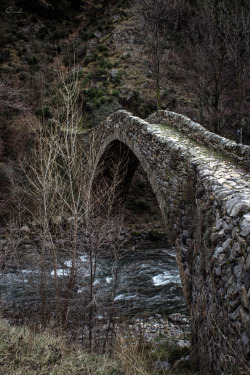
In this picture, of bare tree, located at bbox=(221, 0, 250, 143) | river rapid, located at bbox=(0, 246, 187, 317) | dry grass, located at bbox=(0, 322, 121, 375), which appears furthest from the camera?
bare tree, located at bbox=(221, 0, 250, 143)

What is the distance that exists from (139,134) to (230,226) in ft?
19.1

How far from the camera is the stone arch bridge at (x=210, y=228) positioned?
2320 mm

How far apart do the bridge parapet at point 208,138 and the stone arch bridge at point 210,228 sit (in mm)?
18

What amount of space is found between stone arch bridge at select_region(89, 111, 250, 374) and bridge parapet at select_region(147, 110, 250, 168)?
2 cm

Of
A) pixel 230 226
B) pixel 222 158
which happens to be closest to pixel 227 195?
pixel 230 226

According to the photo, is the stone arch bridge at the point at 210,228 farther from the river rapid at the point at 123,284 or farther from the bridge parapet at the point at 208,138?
the river rapid at the point at 123,284

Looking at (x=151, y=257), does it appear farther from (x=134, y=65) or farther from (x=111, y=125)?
(x=134, y=65)

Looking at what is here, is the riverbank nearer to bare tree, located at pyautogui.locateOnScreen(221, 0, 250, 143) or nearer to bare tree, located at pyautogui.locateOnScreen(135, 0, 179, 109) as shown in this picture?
bare tree, located at pyautogui.locateOnScreen(221, 0, 250, 143)

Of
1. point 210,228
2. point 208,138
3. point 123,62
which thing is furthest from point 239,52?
point 123,62

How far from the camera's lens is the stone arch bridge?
91.4 inches

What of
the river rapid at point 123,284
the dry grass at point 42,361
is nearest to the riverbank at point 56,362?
the dry grass at point 42,361

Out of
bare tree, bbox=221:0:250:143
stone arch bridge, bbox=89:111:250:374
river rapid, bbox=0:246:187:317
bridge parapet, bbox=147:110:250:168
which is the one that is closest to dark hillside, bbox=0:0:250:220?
bare tree, bbox=221:0:250:143

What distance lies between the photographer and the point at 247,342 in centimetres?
204

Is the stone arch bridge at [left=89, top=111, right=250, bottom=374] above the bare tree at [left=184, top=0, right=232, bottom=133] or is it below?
below
